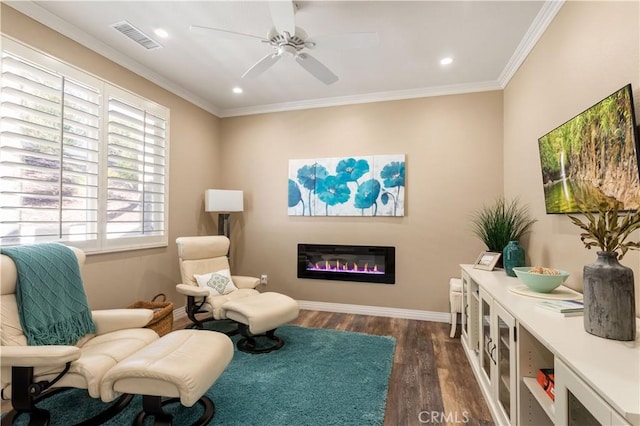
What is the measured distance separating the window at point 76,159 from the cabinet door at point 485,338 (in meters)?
3.23

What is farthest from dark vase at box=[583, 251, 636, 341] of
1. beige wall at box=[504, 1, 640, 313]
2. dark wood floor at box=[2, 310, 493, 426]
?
dark wood floor at box=[2, 310, 493, 426]

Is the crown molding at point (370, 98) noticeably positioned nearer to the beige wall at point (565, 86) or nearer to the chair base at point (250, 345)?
the beige wall at point (565, 86)

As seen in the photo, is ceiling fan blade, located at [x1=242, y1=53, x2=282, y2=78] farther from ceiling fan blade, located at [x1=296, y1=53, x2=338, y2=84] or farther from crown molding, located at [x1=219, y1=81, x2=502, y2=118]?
crown molding, located at [x1=219, y1=81, x2=502, y2=118]

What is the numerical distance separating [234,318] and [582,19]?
332 centimetres

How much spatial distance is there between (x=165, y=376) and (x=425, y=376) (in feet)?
6.07

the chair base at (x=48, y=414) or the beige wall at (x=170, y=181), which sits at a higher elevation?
the beige wall at (x=170, y=181)

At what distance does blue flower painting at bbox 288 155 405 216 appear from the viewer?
362 centimetres

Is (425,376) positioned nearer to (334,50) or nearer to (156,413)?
(156,413)

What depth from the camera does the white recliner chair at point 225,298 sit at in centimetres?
258

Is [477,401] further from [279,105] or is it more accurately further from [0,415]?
[279,105]

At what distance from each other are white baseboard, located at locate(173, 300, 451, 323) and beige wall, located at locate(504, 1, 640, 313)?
1.35m

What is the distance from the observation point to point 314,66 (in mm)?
2398

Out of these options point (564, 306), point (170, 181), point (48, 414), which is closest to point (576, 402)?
point (564, 306)

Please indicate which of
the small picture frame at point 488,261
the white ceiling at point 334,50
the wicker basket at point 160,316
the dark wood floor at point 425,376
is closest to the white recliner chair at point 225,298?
the wicker basket at point 160,316
